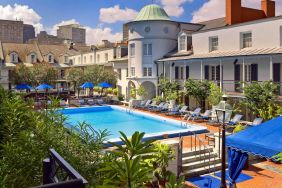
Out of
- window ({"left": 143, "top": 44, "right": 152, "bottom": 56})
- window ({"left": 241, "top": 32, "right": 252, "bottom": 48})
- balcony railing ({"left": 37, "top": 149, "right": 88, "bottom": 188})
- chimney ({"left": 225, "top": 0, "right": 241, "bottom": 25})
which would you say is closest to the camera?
balcony railing ({"left": 37, "top": 149, "right": 88, "bottom": 188})

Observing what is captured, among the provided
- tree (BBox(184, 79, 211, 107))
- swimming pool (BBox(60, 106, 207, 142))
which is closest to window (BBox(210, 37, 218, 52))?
tree (BBox(184, 79, 211, 107))

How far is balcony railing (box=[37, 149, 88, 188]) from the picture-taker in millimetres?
3115

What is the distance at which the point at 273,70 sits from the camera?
27328 mm

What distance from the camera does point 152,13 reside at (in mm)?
42312

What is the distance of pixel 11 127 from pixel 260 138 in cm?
765

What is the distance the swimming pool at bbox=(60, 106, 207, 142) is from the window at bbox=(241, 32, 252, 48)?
10799mm

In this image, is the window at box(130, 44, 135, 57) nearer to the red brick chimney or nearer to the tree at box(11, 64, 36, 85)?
the red brick chimney

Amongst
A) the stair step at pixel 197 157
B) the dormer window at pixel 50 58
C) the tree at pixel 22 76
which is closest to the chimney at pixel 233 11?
the stair step at pixel 197 157

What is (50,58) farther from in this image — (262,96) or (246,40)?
(262,96)

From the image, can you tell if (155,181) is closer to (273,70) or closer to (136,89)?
(273,70)

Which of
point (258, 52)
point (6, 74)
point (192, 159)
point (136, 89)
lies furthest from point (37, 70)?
point (192, 159)

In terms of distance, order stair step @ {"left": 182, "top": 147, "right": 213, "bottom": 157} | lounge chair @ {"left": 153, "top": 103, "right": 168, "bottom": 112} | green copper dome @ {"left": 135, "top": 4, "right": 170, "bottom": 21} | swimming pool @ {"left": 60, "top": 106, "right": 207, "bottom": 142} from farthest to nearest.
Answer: green copper dome @ {"left": 135, "top": 4, "right": 170, "bottom": 21} < lounge chair @ {"left": 153, "top": 103, "right": 168, "bottom": 112} < swimming pool @ {"left": 60, "top": 106, "right": 207, "bottom": 142} < stair step @ {"left": 182, "top": 147, "right": 213, "bottom": 157}

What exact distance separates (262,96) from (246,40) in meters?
9.54

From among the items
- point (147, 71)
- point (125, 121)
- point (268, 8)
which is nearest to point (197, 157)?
point (125, 121)
